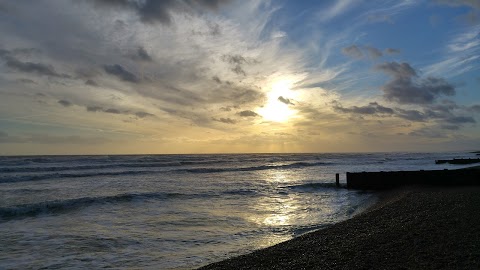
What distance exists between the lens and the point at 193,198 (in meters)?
23.1

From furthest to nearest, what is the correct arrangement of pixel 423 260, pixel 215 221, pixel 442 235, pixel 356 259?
1. pixel 215 221
2. pixel 442 235
3. pixel 356 259
4. pixel 423 260

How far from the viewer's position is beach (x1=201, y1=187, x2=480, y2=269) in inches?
282

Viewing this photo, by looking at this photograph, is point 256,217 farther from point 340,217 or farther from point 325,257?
point 325,257

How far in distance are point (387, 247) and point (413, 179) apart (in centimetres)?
2044

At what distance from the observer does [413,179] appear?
26172mm

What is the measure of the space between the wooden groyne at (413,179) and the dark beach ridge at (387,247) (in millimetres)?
14187

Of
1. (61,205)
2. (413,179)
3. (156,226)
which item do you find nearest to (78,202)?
(61,205)

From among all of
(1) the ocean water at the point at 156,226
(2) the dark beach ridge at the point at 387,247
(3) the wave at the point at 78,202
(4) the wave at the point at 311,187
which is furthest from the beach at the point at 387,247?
(4) the wave at the point at 311,187

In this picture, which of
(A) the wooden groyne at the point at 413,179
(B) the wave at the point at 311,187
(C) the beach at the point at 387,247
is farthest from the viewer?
(B) the wave at the point at 311,187

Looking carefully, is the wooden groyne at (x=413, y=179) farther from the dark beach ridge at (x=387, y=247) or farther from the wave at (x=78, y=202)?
the dark beach ridge at (x=387, y=247)

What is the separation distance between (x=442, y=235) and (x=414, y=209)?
17.6 feet

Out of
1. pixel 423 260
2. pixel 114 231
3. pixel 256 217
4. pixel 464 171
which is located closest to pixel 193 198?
pixel 256 217

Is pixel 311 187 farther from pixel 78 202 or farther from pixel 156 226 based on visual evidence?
pixel 78 202

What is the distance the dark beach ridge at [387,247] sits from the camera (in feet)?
23.5
